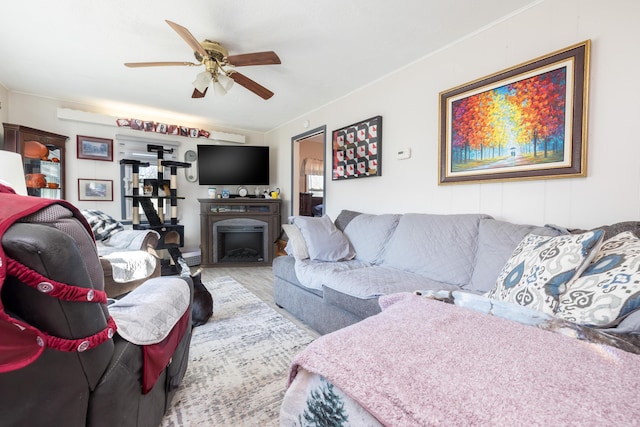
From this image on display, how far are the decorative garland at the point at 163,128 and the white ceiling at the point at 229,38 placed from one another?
0.54 metres

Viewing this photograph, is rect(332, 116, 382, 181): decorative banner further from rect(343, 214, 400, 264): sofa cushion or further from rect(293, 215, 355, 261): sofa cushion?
rect(293, 215, 355, 261): sofa cushion

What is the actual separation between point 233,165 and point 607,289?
4458 mm

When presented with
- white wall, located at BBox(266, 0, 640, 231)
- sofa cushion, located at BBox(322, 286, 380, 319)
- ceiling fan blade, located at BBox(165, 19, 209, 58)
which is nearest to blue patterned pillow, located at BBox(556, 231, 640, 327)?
white wall, located at BBox(266, 0, 640, 231)

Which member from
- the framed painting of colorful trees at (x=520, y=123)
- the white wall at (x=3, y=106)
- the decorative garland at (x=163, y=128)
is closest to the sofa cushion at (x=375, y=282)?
the framed painting of colorful trees at (x=520, y=123)

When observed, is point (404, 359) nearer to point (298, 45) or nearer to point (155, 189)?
point (298, 45)

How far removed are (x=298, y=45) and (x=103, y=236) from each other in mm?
2729

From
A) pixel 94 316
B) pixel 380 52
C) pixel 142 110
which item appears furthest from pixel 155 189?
pixel 94 316

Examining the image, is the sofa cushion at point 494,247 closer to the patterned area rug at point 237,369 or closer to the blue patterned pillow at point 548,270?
the blue patterned pillow at point 548,270

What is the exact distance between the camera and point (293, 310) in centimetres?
237

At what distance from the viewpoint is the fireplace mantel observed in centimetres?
419

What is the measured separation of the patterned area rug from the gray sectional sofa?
0.99ft

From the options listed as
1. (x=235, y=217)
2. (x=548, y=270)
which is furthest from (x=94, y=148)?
(x=548, y=270)

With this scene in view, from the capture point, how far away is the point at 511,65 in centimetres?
188

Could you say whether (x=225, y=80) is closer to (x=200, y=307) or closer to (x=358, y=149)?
(x=358, y=149)
